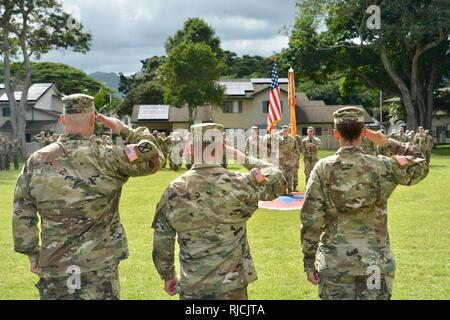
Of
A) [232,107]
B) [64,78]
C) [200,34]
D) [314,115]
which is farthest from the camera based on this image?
[64,78]

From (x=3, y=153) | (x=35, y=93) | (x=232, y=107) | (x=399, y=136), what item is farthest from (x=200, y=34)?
(x=399, y=136)

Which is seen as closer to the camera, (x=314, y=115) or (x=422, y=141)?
(x=422, y=141)

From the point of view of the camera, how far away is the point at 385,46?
41.4 metres

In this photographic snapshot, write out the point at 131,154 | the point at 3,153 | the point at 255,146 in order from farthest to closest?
1. the point at 3,153
2. the point at 255,146
3. the point at 131,154

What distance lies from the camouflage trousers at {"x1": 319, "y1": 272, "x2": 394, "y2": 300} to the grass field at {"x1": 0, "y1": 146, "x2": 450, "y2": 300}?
2.39m

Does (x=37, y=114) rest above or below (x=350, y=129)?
above

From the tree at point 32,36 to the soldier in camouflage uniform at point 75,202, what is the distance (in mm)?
37604

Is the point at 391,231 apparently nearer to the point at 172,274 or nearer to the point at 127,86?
the point at 172,274

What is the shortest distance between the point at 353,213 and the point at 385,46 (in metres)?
39.4

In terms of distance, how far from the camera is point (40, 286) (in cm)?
422

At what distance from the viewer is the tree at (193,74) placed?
48.0 m

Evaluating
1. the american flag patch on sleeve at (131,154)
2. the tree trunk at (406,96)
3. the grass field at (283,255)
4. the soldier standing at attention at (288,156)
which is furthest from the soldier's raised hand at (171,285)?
the tree trunk at (406,96)

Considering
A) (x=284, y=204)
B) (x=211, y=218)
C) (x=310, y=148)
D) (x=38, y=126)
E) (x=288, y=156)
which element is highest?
(x=211, y=218)

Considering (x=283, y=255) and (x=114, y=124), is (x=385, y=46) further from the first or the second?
(x=114, y=124)
